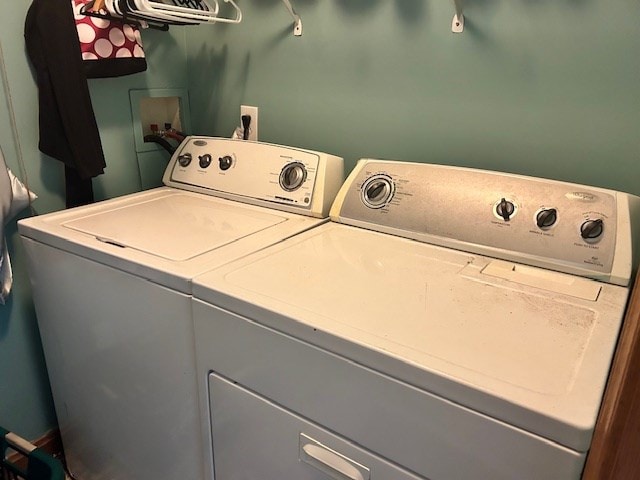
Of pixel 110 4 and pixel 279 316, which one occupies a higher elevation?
pixel 110 4

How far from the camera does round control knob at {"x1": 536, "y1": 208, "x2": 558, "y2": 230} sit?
3.58 ft

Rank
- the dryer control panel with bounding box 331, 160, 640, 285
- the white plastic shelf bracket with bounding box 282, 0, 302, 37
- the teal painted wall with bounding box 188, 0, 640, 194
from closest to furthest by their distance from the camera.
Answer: the dryer control panel with bounding box 331, 160, 640, 285 < the teal painted wall with bounding box 188, 0, 640, 194 < the white plastic shelf bracket with bounding box 282, 0, 302, 37

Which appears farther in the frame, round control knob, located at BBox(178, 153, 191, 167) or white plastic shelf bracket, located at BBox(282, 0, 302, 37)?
round control knob, located at BBox(178, 153, 191, 167)

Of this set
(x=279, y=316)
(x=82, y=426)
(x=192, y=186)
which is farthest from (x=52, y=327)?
(x=279, y=316)

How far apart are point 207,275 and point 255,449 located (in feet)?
1.18

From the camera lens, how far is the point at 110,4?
137 cm

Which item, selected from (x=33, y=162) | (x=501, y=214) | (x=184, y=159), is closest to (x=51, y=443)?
(x=33, y=162)

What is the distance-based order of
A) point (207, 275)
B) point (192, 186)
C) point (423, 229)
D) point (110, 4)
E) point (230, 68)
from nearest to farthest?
point (207, 275)
point (423, 229)
point (110, 4)
point (192, 186)
point (230, 68)

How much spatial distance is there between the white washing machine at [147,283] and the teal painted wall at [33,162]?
0.56 ft

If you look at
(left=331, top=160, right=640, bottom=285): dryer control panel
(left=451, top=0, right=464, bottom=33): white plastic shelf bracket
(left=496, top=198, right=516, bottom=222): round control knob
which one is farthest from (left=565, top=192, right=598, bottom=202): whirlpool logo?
(left=451, top=0, right=464, bottom=33): white plastic shelf bracket

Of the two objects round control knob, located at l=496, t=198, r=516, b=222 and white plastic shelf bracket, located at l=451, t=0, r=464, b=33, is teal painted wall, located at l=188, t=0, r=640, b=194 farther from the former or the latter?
round control knob, located at l=496, t=198, r=516, b=222

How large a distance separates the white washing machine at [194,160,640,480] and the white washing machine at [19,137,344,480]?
8 cm

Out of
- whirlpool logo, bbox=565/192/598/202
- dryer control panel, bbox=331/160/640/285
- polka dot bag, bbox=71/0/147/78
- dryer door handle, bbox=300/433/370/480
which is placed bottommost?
dryer door handle, bbox=300/433/370/480

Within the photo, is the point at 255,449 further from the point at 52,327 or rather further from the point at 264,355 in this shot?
the point at 52,327
